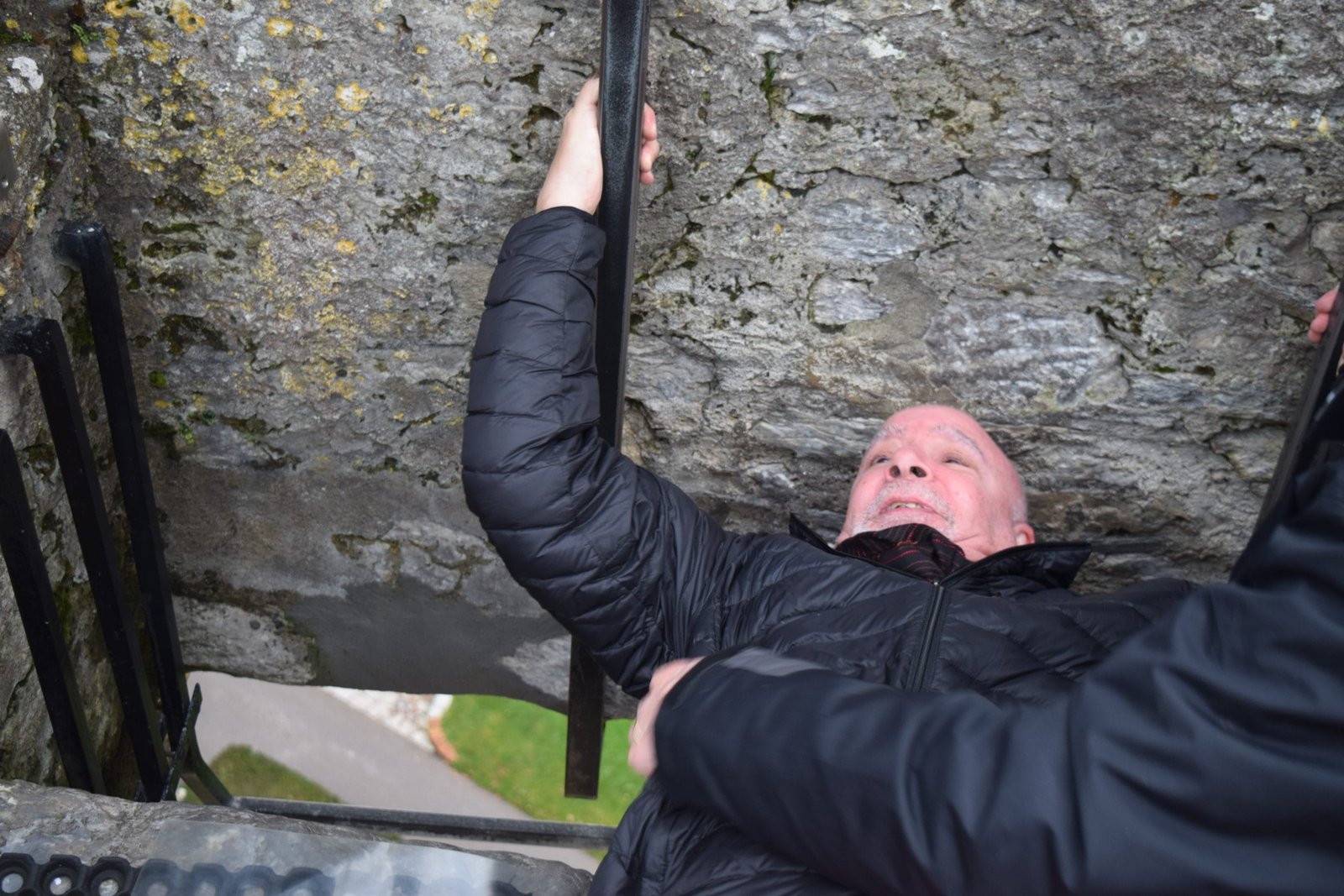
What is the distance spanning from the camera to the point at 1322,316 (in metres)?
2.04

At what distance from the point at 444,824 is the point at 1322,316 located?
2431 millimetres

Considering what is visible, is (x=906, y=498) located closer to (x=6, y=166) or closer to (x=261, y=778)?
(x=6, y=166)

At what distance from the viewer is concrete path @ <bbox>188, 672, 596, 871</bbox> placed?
564 centimetres

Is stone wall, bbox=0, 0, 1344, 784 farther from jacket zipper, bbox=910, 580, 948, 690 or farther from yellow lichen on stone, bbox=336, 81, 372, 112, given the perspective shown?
jacket zipper, bbox=910, 580, 948, 690

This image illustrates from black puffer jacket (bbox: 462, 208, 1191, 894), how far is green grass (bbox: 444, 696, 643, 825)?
11.3 ft

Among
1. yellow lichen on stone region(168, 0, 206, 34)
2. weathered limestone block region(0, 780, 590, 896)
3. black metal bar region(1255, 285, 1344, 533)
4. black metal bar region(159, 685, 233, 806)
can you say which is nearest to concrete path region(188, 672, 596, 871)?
black metal bar region(159, 685, 233, 806)

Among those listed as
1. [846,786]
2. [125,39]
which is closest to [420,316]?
[125,39]

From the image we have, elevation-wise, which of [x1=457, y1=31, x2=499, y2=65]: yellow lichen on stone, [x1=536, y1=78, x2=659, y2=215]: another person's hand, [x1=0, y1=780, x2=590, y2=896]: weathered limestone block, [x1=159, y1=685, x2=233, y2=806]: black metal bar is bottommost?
[x1=159, y1=685, x2=233, y2=806]: black metal bar

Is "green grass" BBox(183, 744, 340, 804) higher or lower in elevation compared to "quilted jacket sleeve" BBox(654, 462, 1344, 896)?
lower

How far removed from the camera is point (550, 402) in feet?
6.23

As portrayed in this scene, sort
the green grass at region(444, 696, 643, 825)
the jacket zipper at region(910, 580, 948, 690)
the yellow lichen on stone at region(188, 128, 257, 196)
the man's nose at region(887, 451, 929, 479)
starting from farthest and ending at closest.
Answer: the green grass at region(444, 696, 643, 825) → the man's nose at region(887, 451, 929, 479) → the yellow lichen on stone at region(188, 128, 257, 196) → the jacket zipper at region(910, 580, 948, 690)

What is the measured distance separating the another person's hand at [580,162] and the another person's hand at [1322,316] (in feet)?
4.34

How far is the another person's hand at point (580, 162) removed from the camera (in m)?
1.91

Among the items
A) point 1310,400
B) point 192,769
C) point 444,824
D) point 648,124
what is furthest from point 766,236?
point 192,769
